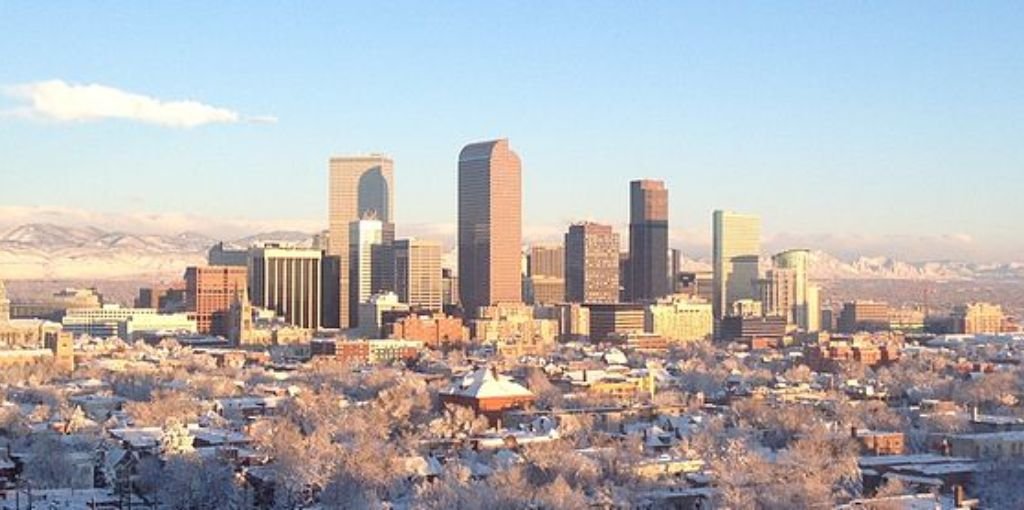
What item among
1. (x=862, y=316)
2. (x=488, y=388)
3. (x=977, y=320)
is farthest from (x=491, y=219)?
(x=488, y=388)

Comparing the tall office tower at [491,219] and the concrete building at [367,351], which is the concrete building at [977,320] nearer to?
the tall office tower at [491,219]

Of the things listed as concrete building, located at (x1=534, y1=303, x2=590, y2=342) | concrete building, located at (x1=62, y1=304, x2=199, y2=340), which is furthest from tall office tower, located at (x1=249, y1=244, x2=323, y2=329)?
concrete building, located at (x1=534, y1=303, x2=590, y2=342)

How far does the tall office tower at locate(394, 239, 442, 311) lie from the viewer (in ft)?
592

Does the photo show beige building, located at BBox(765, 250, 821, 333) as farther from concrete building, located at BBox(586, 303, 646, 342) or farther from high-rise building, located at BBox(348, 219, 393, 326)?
high-rise building, located at BBox(348, 219, 393, 326)

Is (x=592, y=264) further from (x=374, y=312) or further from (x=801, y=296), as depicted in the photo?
(x=374, y=312)

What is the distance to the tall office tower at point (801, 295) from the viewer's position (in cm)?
18050

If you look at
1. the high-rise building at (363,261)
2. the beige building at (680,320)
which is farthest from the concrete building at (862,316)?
the high-rise building at (363,261)

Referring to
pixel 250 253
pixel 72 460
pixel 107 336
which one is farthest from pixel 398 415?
pixel 250 253

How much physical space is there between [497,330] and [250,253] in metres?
44.7

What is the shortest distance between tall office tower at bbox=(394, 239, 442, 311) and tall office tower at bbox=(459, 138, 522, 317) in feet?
13.8

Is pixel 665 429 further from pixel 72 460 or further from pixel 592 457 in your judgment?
pixel 72 460

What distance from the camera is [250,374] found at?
316 ft

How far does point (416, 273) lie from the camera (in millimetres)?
181125

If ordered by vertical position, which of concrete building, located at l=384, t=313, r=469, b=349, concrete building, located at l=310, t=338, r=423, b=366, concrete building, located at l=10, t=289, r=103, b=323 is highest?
concrete building, located at l=10, t=289, r=103, b=323
